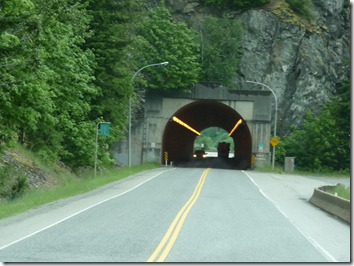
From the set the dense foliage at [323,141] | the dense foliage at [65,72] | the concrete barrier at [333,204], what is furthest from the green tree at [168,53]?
the concrete barrier at [333,204]

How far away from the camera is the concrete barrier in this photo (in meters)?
19.7

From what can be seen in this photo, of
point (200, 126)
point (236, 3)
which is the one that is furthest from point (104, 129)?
point (200, 126)

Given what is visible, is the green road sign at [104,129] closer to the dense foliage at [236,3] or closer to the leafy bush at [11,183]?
the leafy bush at [11,183]

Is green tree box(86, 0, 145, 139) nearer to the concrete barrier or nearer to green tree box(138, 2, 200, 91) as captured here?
green tree box(138, 2, 200, 91)

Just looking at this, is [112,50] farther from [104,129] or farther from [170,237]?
[170,237]

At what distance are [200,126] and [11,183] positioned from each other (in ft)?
207

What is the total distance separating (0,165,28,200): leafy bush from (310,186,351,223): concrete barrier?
10972mm

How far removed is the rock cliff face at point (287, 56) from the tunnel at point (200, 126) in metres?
4.33

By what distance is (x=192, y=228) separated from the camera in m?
15.9

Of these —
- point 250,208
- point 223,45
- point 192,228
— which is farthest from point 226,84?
point 192,228

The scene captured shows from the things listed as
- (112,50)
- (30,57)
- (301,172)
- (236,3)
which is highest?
(236,3)

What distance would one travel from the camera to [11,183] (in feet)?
85.4

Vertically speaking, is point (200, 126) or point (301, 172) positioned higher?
point (200, 126)

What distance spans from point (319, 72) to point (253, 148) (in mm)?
11943
